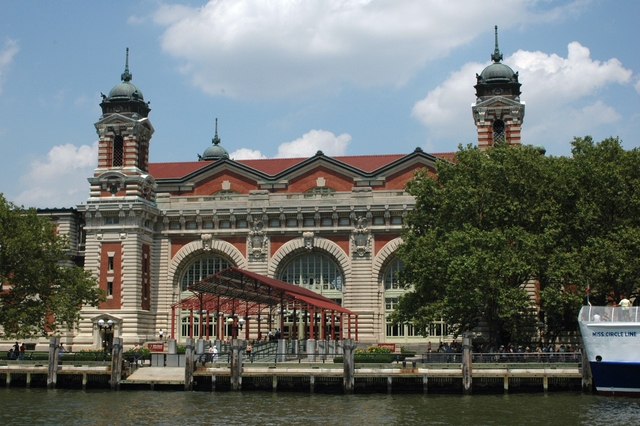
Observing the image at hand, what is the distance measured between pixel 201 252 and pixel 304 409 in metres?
37.0

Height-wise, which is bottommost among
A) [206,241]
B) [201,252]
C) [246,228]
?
[201,252]

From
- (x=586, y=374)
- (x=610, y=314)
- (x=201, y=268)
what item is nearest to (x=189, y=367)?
(x=586, y=374)

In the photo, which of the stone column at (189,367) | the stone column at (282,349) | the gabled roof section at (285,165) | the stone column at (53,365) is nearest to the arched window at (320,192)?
the gabled roof section at (285,165)

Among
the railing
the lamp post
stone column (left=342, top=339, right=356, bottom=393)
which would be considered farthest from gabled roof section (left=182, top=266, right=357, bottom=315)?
the railing

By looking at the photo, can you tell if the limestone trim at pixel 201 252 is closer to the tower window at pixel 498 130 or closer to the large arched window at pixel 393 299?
the large arched window at pixel 393 299

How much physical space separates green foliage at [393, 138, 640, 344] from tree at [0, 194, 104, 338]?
23.4 metres

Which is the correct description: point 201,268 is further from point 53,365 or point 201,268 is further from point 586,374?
point 586,374

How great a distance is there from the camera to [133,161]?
81.1 m

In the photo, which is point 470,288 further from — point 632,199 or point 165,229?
point 165,229

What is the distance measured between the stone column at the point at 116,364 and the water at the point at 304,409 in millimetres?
1801

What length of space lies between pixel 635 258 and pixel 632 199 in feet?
13.7

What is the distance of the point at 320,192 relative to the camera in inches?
3184

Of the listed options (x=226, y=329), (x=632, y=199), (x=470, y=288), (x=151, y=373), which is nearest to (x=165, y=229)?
(x=226, y=329)

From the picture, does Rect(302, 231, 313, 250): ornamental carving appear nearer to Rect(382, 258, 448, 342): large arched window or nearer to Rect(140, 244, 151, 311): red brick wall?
Rect(382, 258, 448, 342): large arched window
